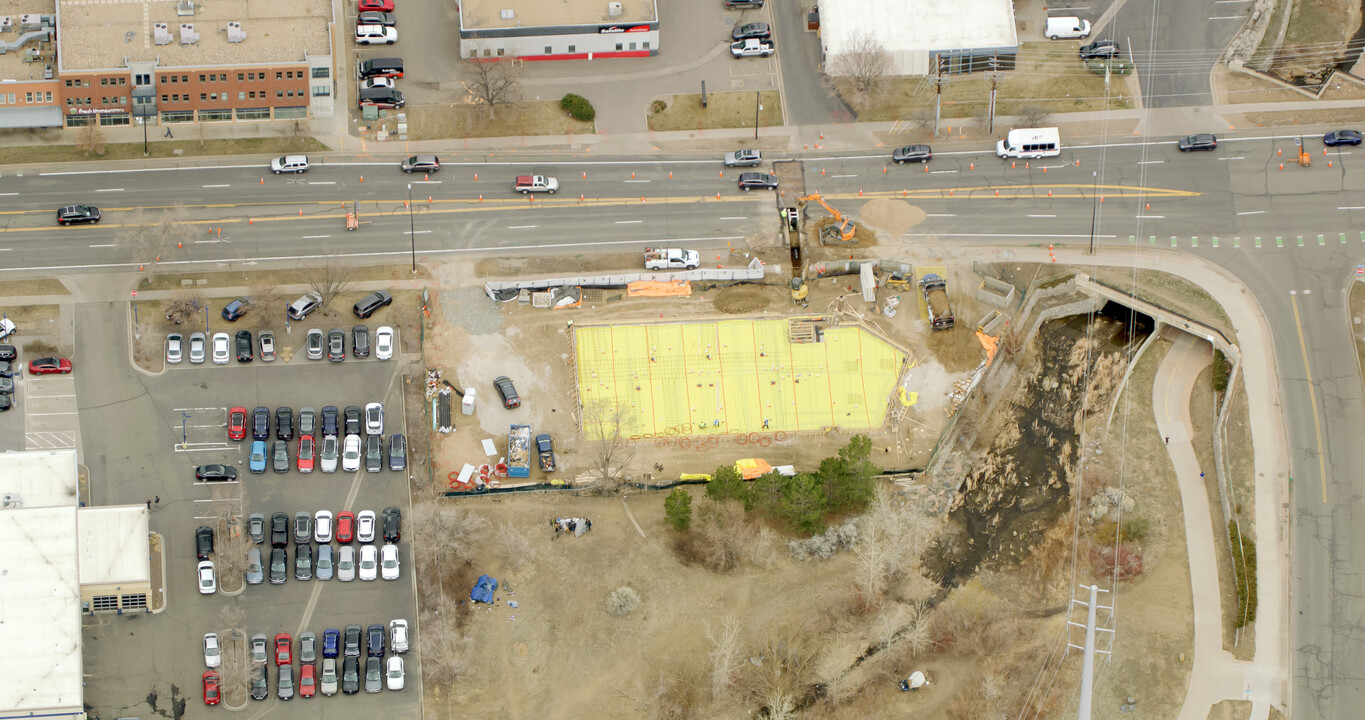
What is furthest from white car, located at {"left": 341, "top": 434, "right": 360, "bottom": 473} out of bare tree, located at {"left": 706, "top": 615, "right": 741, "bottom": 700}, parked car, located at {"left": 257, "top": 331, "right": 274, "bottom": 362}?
bare tree, located at {"left": 706, "top": 615, "right": 741, "bottom": 700}

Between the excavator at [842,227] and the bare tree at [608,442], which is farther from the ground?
the excavator at [842,227]

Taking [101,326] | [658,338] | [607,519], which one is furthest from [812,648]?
[101,326]

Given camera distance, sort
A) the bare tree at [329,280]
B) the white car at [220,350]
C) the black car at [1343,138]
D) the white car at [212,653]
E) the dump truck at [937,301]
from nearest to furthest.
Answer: the white car at [212,653]
the white car at [220,350]
the bare tree at [329,280]
the dump truck at [937,301]
the black car at [1343,138]

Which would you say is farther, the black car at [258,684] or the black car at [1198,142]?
the black car at [1198,142]

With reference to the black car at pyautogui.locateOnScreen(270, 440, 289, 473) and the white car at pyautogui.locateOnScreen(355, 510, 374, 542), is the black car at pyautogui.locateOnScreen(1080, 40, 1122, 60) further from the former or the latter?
the black car at pyautogui.locateOnScreen(270, 440, 289, 473)

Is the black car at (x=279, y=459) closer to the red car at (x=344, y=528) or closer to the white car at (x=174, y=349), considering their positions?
the red car at (x=344, y=528)

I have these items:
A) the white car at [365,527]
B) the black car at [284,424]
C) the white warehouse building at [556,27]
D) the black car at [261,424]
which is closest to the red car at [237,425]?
the black car at [261,424]

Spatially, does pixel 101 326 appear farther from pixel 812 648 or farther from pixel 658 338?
pixel 812 648
